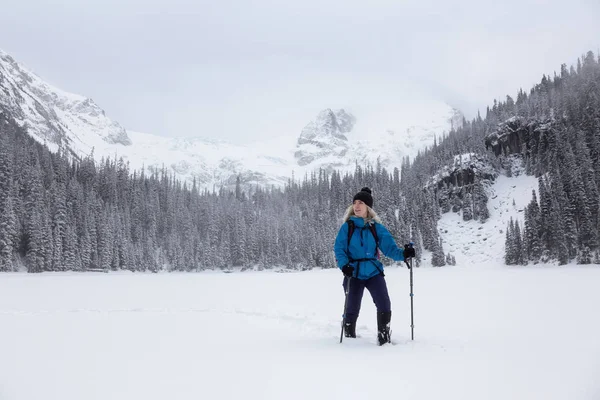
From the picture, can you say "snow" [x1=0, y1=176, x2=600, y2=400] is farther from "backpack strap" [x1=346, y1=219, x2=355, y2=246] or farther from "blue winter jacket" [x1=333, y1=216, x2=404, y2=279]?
"backpack strap" [x1=346, y1=219, x2=355, y2=246]

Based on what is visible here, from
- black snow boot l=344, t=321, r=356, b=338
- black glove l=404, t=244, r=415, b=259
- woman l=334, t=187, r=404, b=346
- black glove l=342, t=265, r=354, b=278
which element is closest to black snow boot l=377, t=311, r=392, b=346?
woman l=334, t=187, r=404, b=346

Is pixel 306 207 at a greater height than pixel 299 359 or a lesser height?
greater

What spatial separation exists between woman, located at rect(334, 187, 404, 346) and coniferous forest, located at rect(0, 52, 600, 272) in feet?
203

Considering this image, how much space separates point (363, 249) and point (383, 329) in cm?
151

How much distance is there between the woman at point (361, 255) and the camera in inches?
270

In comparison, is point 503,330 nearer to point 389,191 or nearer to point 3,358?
point 3,358

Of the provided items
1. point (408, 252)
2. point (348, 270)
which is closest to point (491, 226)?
point (408, 252)

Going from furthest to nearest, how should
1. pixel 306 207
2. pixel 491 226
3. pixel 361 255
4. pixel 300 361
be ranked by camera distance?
pixel 306 207, pixel 491 226, pixel 361 255, pixel 300 361

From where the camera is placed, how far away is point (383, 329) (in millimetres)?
6430

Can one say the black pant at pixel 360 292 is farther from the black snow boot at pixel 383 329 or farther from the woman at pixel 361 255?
the black snow boot at pixel 383 329

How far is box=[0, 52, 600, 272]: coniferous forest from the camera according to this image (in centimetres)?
6269

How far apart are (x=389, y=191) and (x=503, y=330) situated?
104m

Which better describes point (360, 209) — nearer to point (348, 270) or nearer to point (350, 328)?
point (348, 270)


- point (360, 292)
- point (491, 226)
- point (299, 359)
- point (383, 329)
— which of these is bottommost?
point (299, 359)
